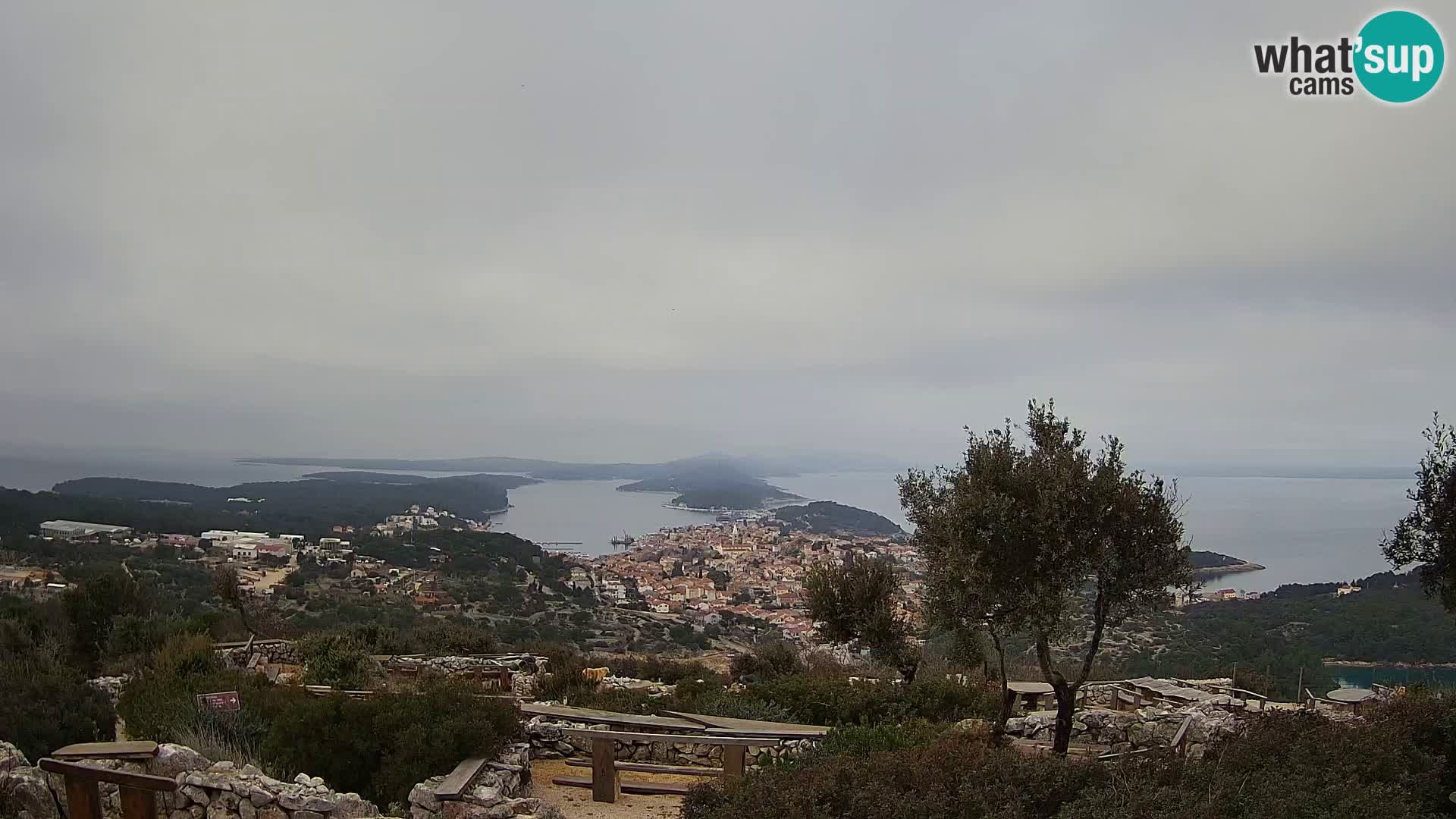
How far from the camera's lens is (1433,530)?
860 cm

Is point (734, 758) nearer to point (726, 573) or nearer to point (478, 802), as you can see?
point (478, 802)

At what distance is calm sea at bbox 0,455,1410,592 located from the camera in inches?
1003

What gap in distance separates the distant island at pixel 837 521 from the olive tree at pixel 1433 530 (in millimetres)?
39956

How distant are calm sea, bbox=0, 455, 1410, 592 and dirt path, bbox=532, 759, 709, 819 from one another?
4372 millimetres

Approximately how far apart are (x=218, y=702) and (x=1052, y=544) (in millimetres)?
8731

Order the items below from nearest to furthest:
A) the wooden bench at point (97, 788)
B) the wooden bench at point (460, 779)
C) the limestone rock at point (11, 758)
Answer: the wooden bench at point (97, 788)
the limestone rock at point (11, 758)
the wooden bench at point (460, 779)

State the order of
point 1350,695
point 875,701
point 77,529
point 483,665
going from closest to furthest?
1. point 875,701
2. point 1350,695
3. point 483,665
4. point 77,529

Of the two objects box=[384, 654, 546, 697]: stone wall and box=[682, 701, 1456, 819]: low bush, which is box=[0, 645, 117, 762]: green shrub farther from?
box=[682, 701, 1456, 819]: low bush

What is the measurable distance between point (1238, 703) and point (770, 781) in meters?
8.31

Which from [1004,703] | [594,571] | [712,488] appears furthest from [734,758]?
[712,488]

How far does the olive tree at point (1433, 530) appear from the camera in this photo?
8422 mm

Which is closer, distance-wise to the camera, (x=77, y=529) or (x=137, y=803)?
(x=137, y=803)

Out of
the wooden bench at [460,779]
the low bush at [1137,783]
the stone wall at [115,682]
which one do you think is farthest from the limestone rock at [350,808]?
the stone wall at [115,682]

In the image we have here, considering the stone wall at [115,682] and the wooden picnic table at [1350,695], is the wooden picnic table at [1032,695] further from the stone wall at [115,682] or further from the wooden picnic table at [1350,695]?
the stone wall at [115,682]
